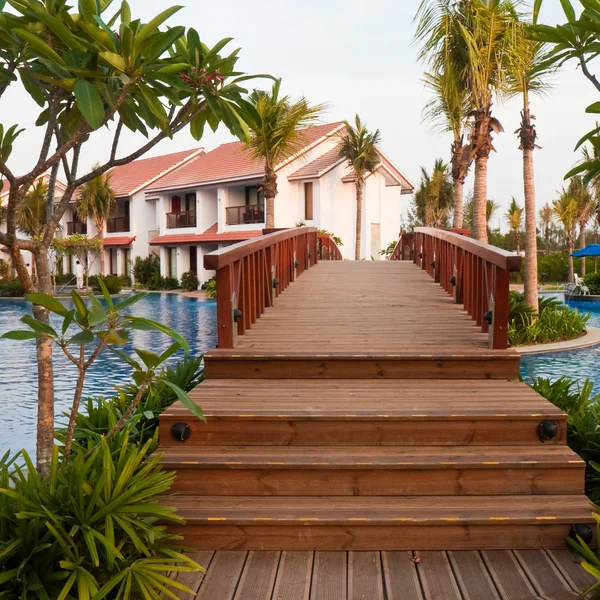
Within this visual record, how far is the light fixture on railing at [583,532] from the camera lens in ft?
11.9

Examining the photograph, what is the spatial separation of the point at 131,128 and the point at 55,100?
16.3 inches

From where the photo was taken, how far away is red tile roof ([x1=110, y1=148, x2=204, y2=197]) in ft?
135

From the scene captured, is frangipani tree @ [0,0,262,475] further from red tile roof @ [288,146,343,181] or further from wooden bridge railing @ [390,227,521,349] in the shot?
red tile roof @ [288,146,343,181]

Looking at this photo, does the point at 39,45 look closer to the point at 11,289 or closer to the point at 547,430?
the point at 547,430

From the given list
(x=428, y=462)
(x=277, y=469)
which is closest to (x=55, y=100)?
(x=277, y=469)

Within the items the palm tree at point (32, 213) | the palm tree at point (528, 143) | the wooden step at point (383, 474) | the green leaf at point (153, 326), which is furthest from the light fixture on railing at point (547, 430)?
the palm tree at point (32, 213)

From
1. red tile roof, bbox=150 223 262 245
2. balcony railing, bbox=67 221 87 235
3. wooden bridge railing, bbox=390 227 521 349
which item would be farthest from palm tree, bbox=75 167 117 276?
wooden bridge railing, bbox=390 227 521 349

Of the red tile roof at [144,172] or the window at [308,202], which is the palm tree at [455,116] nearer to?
the window at [308,202]

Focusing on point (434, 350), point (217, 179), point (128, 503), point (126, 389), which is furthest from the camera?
point (217, 179)

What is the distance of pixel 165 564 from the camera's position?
3.46 meters

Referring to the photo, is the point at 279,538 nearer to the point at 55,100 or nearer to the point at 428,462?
the point at 428,462

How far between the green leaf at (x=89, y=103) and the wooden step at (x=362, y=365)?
9.31 feet

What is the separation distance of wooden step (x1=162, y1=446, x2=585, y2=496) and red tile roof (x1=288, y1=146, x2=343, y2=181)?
27.9 m

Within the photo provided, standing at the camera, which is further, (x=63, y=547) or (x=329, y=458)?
(x=329, y=458)
